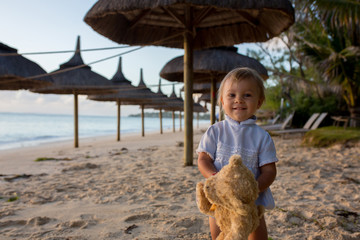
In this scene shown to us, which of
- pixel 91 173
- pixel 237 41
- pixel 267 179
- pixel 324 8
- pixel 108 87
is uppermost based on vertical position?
pixel 324 8

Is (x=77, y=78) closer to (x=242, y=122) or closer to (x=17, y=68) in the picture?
(x=17, y=68)

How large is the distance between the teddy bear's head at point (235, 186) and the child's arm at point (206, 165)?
189mm

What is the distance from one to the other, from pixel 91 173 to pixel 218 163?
126 inches

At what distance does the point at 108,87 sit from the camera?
815 cm

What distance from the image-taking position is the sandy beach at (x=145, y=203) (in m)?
1.85

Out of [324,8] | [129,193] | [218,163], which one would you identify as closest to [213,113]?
[324,8]

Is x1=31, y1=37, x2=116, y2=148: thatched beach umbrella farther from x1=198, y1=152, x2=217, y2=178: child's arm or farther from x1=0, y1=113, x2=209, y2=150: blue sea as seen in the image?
x1=198, y1=152, x2=217, y2=178: child's arm

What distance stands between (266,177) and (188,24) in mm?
3834

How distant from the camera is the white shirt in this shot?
3.84 feet

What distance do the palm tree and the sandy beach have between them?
18.4 feet

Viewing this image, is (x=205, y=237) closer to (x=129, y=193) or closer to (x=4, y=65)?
(x=129, y=193)

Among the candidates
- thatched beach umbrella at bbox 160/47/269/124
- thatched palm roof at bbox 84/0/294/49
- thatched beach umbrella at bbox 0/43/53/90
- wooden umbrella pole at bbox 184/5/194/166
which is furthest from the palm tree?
thatched beach umbrella at bbox 0/43/53/90

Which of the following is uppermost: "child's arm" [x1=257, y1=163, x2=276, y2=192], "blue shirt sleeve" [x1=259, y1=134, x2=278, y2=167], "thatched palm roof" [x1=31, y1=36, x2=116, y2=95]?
"thatched palm roof" [x1=31, y1=36, x2=116, y2=95]

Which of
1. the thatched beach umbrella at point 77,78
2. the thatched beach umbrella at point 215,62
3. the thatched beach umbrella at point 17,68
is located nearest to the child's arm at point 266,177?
the thatched beach umbrella at point 215,62
